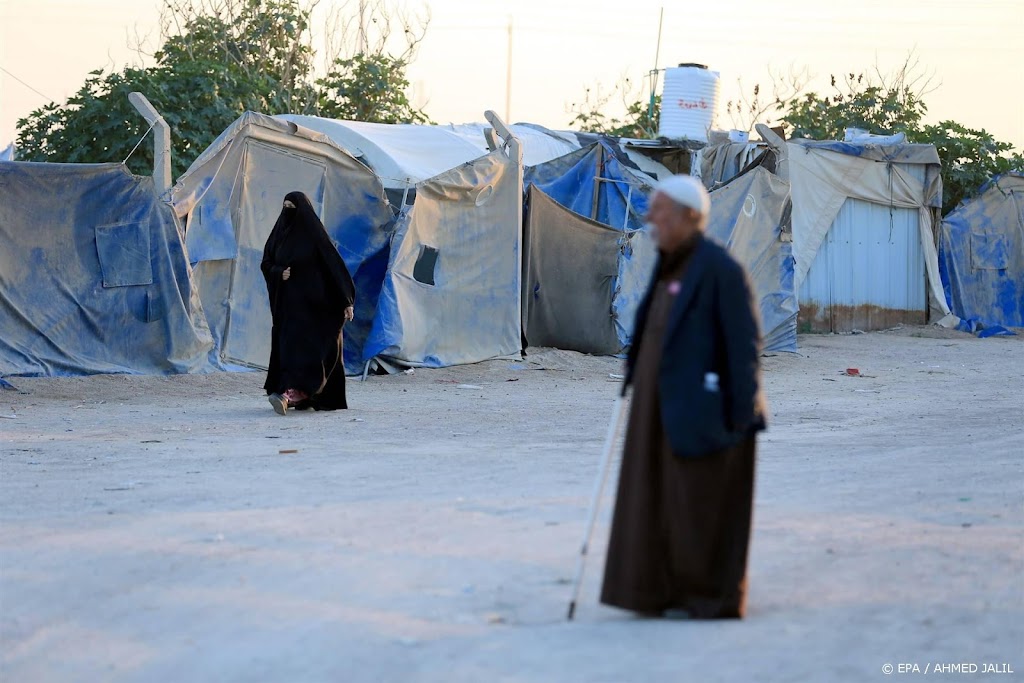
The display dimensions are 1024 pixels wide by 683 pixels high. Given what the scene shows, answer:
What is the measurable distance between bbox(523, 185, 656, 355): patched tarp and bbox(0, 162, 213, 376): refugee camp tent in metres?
4.23

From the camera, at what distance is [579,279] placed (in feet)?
48.8

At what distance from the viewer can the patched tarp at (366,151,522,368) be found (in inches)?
503

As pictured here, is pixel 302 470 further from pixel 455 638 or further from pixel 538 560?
pixel 455 638

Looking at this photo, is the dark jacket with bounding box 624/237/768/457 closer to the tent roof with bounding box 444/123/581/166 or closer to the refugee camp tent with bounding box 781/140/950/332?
the tent roof with bounding box 444/123/581/166

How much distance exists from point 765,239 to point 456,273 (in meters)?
4.48

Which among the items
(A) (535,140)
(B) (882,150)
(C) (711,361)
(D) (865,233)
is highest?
(B) (882,150)

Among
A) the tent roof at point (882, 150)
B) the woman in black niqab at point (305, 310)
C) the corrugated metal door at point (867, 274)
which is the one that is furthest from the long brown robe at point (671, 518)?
the corrugated metal door at point (867, 274)

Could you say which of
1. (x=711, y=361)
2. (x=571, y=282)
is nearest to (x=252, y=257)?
(x=571, y=282)

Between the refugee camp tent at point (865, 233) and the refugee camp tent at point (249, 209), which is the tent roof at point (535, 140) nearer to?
the refugee camp tent at point (865, 233)

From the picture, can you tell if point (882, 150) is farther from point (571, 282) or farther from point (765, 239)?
point (571, 282)

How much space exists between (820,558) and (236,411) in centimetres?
614

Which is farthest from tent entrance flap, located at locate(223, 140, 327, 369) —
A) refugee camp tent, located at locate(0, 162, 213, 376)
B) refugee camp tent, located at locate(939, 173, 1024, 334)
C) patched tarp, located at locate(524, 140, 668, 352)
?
refugee camp tent, located at locate(939, 173, 1024, 334)

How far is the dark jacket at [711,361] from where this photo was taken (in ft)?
12.3

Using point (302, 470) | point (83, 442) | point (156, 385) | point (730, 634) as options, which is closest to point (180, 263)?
point (156, 385)
